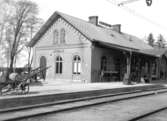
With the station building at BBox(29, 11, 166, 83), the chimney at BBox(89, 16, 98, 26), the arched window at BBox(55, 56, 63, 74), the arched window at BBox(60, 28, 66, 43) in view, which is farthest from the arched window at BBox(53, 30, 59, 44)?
the chimney at BBox(89, 16, 98, 26)

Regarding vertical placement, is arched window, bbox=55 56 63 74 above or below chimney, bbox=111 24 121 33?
below

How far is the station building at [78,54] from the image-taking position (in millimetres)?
22938

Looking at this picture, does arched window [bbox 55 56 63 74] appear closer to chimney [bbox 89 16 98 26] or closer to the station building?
the station building

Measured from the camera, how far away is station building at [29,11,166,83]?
75.3 feet

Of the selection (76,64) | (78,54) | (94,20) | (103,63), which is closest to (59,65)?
(76,64)

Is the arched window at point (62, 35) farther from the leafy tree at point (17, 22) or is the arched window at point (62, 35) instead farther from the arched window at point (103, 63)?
the leafy tree at point (17, 22)

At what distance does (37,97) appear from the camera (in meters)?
9.74

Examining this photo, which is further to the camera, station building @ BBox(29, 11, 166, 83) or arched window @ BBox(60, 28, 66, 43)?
arched window @ BBox(60, 28, 66, 43)

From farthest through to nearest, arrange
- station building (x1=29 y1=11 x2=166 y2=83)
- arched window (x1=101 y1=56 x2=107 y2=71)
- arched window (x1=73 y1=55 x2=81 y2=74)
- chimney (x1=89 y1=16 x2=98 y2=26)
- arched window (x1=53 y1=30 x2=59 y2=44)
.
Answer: chimney (x1=89 y1=16 x2=98 y2=26) → arched window (x1=53 y1=30 x2=59 y2=44) → arched window (x1=101 y1=56 x2=107 y2=71) → arched window (x1=73 y1=55 x2=81 y2=74) → station building (x1=29 y1=11 x2=166 y2=83)

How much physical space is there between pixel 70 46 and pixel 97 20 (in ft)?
25.7

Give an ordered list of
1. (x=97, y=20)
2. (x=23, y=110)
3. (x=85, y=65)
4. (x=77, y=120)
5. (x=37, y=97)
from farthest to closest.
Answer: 1. (x=97, y=20)
2. (x=85, y=65)
3. (x=37, y=97)
4. (x=23, y=110)
5. (x=77, y=120)

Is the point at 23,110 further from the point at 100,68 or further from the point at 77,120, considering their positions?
the point at 100,68

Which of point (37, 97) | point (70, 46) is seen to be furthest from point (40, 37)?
point (37, 97)

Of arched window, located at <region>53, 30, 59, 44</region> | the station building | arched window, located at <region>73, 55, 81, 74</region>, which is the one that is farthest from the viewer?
arched window, located at <region>53, 30, 59, 44</region>
